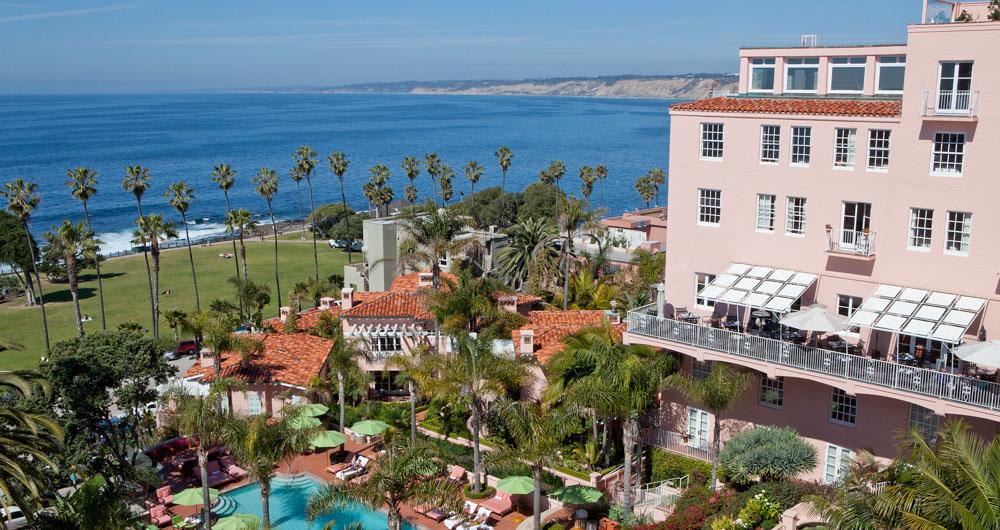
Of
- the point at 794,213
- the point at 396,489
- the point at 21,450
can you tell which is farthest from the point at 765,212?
the point at 21,450

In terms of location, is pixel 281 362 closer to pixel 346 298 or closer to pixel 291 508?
pixel 346 298

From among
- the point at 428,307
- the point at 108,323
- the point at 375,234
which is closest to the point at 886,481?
the point at 428,307

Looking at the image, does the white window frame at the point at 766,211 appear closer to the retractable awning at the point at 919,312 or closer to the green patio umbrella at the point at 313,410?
the retractable awning at the point at 919,312

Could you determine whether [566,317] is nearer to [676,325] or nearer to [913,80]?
[676,325]

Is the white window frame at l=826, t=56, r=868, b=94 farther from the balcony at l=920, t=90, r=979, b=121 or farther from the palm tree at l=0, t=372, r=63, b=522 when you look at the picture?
the palm tree at l=0, t=372, r=63, b=522

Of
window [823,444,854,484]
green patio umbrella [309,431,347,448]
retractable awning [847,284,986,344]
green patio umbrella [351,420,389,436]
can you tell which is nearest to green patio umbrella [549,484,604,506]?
window [823,444,854,484]

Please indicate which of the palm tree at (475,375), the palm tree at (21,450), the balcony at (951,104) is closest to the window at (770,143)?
the balcony at (951,104)
